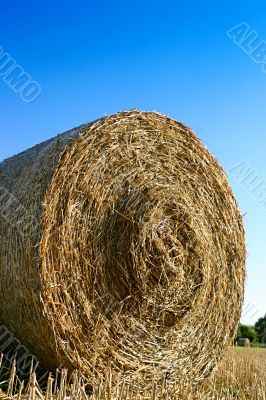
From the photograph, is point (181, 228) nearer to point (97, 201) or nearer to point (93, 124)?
point (97, 201)

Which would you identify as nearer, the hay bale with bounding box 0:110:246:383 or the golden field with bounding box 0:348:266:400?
the golden field with bounding box 0:348:266:400

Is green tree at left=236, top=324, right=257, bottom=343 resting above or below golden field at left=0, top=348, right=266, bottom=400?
above

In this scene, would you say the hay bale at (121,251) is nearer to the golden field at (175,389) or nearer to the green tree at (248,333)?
the golden field at (175,389)

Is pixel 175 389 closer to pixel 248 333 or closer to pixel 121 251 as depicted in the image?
pixel 121 251

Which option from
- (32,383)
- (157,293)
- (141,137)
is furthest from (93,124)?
(32,383)

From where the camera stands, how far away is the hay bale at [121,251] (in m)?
4.54

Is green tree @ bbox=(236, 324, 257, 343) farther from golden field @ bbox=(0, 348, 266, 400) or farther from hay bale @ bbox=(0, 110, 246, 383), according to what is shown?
hay bale @ bbox=(0, 110, 246, 383)

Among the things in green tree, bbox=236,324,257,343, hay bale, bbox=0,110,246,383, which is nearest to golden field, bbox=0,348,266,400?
hay bale, bbox=0,110,246,383

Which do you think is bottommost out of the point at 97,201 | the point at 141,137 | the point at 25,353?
the point at 25,353

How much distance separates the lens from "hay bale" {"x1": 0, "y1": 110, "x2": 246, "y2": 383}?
454 cm

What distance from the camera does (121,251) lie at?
4879 millimetres

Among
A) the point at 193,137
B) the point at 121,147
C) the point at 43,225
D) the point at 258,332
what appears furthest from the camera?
the point at 258,332

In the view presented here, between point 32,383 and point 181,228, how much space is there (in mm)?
2383

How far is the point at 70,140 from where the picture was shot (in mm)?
4789
